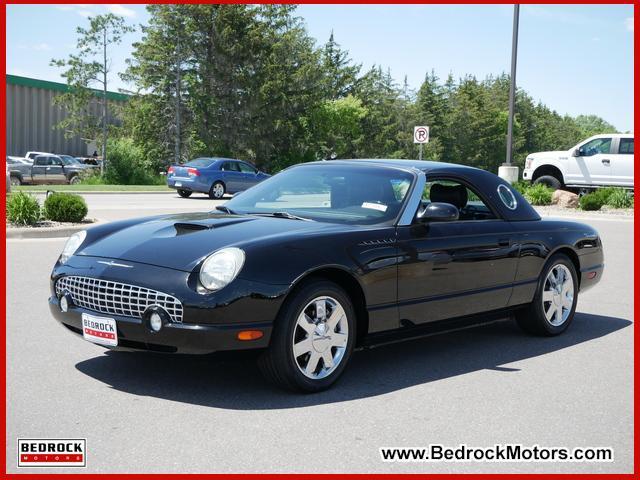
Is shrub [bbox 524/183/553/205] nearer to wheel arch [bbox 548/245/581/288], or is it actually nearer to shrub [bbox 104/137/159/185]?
wheel arch [bbox 548/245/581/288]

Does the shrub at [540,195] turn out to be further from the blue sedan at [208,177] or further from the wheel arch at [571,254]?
the wheel arch at [571,254]

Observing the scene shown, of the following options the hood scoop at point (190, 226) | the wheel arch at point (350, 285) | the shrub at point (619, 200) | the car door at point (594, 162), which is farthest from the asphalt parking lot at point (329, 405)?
the car door at point (594, 162)

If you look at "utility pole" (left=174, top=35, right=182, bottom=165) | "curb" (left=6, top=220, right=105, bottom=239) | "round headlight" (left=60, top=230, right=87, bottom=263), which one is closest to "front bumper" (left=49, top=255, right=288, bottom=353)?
"round headlight" (left=60, top=230, right=87, bottom=263)

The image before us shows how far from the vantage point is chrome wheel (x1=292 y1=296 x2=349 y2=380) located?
16.4 ft

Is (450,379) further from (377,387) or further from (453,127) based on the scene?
(453,127)

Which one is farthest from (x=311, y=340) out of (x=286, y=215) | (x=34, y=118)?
(x=34, y=118)

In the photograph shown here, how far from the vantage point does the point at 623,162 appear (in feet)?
82.5

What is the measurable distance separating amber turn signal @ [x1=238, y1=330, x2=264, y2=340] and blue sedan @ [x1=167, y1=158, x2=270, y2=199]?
979 inches

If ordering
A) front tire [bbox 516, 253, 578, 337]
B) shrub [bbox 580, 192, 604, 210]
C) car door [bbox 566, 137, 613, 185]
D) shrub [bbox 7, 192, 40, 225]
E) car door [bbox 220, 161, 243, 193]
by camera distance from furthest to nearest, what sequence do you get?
car door [bbox 220, 161, 243, 193] < car door [bbox 566, 137, 613, 185] < shrub [bbox 580, 192, 604, 210] < shrub [bbox 7, 192, 40, 225] < front tire [bbox 516, 253, 578, 337]

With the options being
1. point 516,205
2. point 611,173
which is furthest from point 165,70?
point 516,205

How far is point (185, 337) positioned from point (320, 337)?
870mm

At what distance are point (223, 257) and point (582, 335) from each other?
376cm

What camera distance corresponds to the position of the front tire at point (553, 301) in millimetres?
6902

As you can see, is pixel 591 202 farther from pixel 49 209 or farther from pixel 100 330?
pixel 100 330
